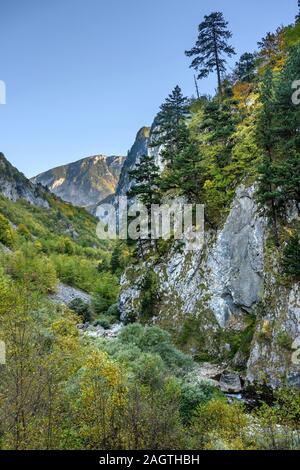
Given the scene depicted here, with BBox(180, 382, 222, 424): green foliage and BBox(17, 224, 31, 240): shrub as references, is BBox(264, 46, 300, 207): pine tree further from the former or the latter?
BBox(17, 224, 31, 240): shrub

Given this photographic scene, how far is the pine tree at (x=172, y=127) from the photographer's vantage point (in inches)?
1984

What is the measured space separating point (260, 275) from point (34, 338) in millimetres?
22033

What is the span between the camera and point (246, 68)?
6122 centimetres

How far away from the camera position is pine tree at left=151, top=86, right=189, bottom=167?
165 feet

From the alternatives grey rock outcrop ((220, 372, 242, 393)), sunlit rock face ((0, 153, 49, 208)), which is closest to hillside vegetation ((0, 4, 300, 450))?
grey rock outcrop ((220, 372, 242, 393))

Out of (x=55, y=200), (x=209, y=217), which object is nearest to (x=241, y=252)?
(x=209, y=217)

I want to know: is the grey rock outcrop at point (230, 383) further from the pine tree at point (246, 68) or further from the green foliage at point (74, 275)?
the green foliage at point (74, 275)

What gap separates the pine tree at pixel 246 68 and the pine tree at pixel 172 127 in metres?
11.6

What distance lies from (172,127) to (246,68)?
63.2ft

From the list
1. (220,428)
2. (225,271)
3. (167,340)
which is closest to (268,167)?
(225,271)

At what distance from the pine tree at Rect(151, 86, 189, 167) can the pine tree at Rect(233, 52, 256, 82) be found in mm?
11601

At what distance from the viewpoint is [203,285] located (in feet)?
124

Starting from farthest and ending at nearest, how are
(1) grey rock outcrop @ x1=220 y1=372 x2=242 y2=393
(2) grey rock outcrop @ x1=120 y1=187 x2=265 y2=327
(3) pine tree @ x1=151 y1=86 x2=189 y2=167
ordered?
1. (3) pine tree @ x1=151 y1=86 x2=189 y2=167
2. (2) grey rock outcrop @ x1=120 y1=187 x2=265 y2=327
3. (1) grey rock outcrop @ x1=220 y1=372 x2=242 y2=393
